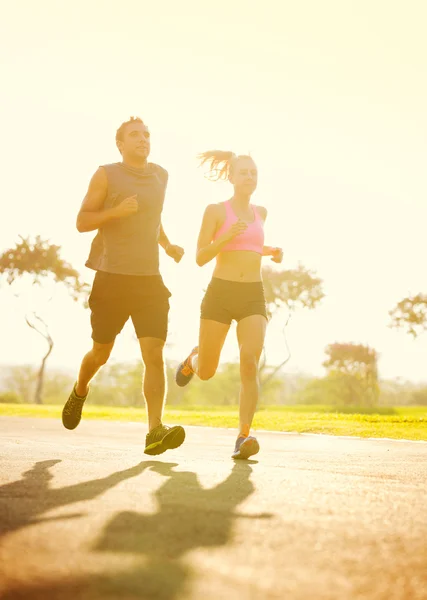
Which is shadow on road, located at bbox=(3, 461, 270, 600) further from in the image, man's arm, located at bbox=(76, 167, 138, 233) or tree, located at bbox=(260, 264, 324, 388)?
tree, located at bbox=(260, 264, 324, 388)

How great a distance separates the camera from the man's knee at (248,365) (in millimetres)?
5164

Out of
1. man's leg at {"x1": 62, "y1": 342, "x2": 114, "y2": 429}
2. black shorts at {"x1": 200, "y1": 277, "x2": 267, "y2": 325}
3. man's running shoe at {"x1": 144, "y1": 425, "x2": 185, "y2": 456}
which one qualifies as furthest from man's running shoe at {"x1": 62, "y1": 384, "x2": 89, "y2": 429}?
black shorts at {"x1": 200, "y1": 277, "x2": 267, "y2": 325}

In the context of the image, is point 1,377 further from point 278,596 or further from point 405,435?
point 278,596

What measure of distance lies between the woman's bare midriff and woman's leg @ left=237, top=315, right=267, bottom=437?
0.37 m

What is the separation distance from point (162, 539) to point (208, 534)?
14cm

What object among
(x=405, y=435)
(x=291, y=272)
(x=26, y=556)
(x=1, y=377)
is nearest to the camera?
(x=26, y=556)

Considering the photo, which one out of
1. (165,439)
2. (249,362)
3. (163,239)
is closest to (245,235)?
(163,239)

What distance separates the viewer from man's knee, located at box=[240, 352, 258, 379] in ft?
16.9

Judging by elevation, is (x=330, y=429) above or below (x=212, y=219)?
below

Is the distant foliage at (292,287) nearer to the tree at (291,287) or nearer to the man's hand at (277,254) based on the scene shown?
the tree at (291,287)

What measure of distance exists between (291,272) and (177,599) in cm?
3956

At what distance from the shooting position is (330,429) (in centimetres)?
990

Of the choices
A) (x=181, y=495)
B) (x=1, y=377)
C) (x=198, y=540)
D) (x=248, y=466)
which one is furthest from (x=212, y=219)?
(x=1, y=377)

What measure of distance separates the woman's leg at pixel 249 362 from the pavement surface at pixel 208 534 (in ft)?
3.96
